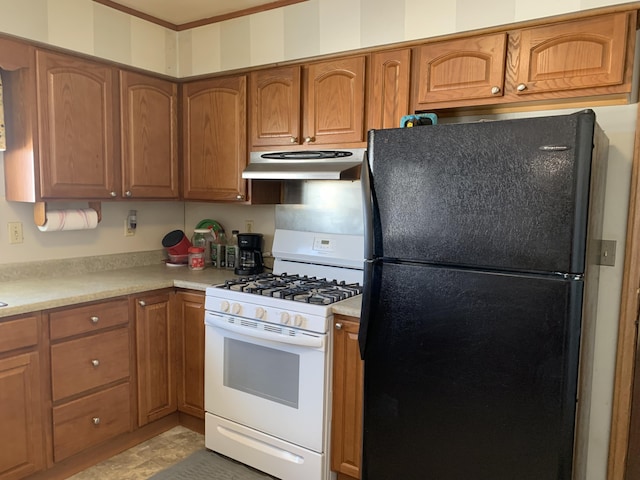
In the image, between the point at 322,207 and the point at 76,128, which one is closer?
the point at 76,128

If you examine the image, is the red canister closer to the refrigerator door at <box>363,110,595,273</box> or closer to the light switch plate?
the refrigerator door at <box>363,110,595,273</box>

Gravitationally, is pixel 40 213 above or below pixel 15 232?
above

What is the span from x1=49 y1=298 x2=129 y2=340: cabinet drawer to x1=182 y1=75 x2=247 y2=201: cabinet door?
0.87 metres

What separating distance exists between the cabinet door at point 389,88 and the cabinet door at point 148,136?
1.34 m

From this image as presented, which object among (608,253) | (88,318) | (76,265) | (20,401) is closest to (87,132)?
(76,265)

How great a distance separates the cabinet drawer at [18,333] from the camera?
1953 millimetres

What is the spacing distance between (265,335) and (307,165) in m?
0.89

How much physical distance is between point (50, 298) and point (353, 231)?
152 cm

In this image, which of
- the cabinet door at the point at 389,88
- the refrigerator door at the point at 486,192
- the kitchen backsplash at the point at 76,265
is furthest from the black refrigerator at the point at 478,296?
the kitchen backsplash at the point at 76,265

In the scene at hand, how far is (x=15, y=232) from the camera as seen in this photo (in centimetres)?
251

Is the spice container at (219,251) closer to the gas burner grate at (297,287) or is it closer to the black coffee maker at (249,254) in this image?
the black coffee maker at (249,254)

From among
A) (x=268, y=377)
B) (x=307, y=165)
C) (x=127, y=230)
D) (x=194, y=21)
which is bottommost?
(x=268, y=377)

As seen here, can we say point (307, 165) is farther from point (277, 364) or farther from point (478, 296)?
point (478, 296)

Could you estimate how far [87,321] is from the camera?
7.47 ft
